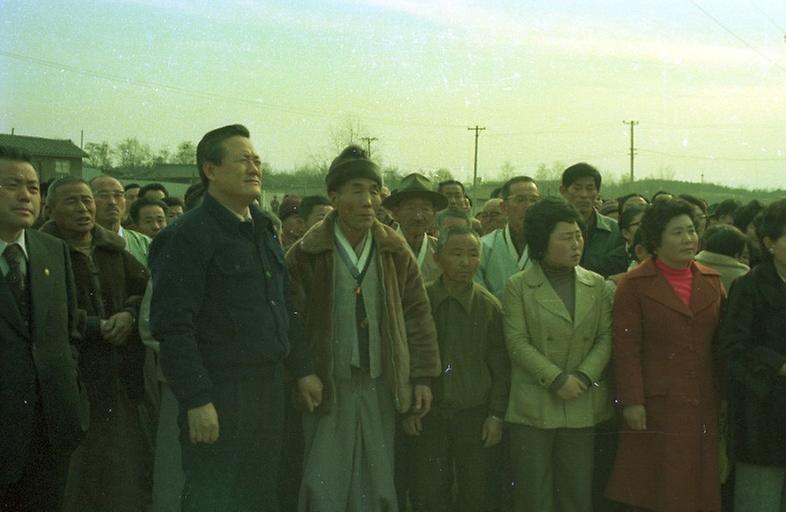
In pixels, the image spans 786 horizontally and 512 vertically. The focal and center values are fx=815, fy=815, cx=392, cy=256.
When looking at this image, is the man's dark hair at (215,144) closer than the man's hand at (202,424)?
No

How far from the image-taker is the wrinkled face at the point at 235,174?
3859 mm

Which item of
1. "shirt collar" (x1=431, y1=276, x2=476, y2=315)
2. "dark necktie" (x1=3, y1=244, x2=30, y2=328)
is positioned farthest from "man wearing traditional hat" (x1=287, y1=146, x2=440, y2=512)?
"dark necktie" (x1=3, y1=244, x2=30, y2=328)

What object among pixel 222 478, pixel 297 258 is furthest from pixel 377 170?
pixel 222 478

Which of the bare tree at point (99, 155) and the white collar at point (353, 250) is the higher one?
the bare tree at point (99, 155)

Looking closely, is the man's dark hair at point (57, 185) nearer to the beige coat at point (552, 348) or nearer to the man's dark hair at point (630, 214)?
the beige coat at point (552, 348)

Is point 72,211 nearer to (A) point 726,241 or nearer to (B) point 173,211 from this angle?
(B) point 173,211

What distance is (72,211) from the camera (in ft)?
16.6

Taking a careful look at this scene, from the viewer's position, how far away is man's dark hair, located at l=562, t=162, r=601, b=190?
634cm

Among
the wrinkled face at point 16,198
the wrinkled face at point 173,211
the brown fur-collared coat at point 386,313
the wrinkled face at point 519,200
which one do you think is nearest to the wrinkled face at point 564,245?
the brown fur-collared coat at point 386,313

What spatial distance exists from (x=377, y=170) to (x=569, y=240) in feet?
3.91

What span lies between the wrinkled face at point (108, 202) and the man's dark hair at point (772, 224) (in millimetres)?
4818

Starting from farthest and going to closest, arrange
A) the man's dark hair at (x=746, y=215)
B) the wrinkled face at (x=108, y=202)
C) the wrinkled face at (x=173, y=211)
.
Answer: the wrinkled face at (x=173, y=211) → the man's dark hair at (x=746, y=215) → the wrinkled face at (x=108, y=202)

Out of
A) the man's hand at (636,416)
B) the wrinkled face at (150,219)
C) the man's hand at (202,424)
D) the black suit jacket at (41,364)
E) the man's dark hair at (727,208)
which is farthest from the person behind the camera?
the man's dark hair at (727,208)

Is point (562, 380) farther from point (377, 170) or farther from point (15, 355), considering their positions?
point (15, 355)
